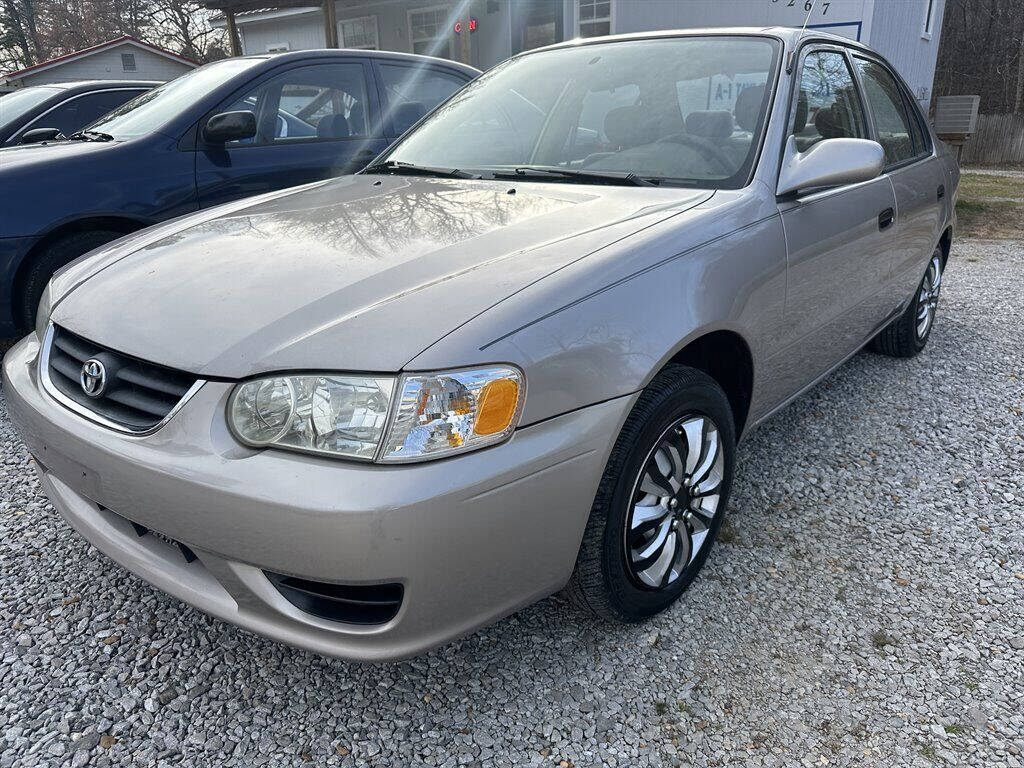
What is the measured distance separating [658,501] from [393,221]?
112 centimetres

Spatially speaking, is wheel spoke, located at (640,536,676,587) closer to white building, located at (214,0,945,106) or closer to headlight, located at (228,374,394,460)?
headlight, located at (228,374,394,460)

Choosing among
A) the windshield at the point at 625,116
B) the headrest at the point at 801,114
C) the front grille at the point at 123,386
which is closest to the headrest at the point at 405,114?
the windshield at the point at 625,116

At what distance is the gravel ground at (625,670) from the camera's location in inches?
71.4

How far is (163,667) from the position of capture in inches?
80.6

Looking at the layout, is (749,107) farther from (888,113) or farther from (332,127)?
(332,127)

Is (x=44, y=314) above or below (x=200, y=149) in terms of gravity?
below

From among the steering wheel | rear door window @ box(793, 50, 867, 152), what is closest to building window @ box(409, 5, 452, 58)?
rear door window @ box(793, 50, 867, 152)

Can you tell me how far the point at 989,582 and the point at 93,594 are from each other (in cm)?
273

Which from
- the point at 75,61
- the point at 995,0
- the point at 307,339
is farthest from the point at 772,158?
the point at 995,0

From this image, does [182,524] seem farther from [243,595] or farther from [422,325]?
[422,325]

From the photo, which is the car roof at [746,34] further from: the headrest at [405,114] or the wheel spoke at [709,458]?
the headrest at [405,114]

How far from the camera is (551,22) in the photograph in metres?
16.6

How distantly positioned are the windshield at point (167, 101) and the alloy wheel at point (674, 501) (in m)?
3.54

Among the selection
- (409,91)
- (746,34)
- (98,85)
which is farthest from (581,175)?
(98,85)
